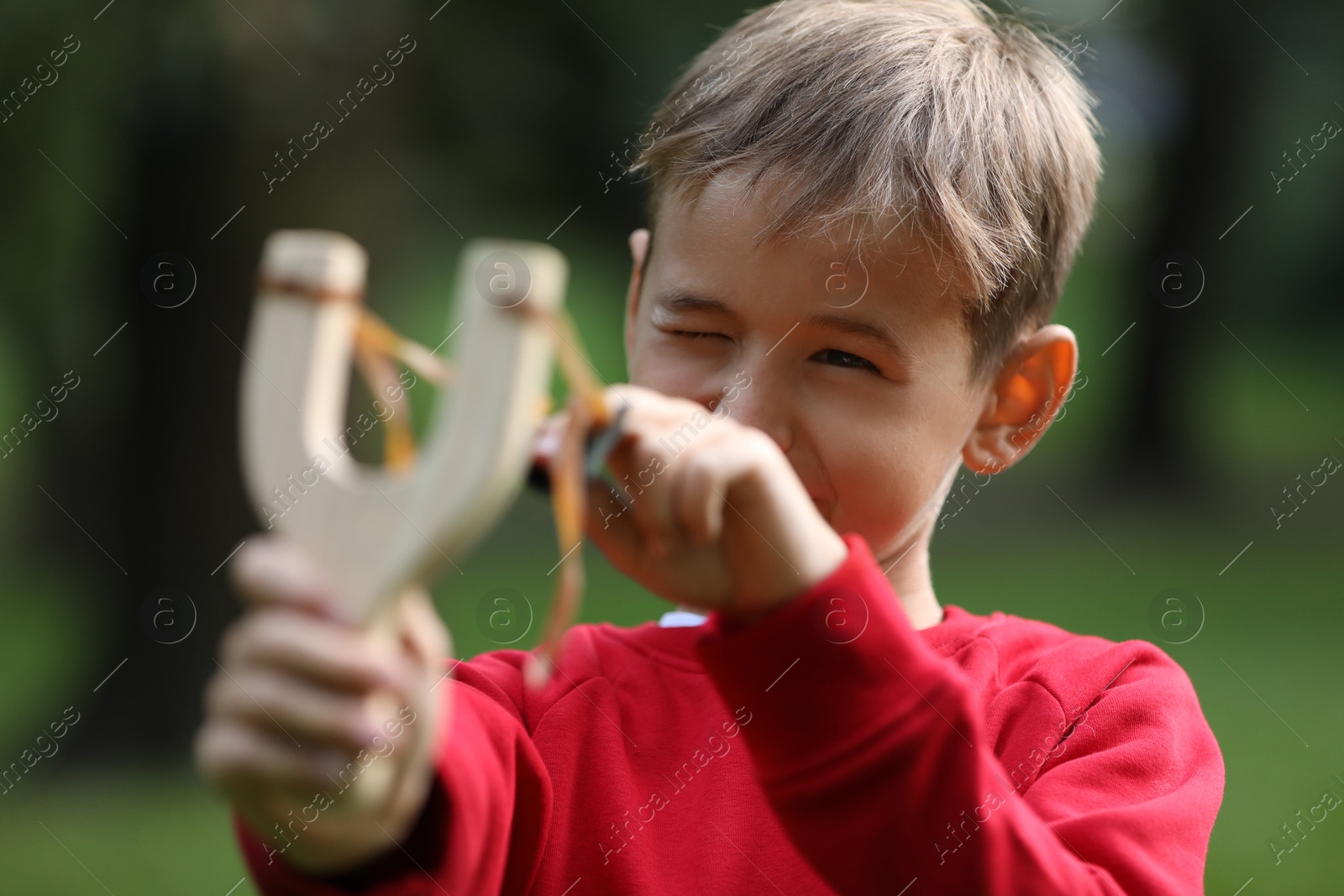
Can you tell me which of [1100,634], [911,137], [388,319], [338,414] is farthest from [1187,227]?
[338,414]

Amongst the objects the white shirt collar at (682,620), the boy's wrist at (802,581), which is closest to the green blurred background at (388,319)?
the white shirt collar at (682,620)

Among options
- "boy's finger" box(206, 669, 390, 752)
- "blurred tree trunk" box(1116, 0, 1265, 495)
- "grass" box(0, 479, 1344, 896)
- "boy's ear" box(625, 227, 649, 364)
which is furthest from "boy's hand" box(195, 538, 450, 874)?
"blurred tree trunk" box(1116, 0, 1265, 495)

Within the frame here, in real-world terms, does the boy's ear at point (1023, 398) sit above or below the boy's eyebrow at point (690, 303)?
below

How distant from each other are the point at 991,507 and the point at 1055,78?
895 centimetres

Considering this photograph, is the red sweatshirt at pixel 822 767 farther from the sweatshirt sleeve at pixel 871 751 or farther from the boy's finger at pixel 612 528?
the boy's finger at pixel 612 528

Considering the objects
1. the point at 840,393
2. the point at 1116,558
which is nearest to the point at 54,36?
the point at 840,393

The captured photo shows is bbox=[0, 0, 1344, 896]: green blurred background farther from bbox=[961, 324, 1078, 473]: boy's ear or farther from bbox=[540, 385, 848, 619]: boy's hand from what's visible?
bbox=[540, 385, 848, 619]: boy's hand

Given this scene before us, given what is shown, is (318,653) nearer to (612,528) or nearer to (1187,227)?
(612,528)

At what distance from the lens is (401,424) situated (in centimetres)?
100

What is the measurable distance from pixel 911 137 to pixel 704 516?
82 cm

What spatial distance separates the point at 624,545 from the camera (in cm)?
106

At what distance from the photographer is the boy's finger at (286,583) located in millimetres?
833

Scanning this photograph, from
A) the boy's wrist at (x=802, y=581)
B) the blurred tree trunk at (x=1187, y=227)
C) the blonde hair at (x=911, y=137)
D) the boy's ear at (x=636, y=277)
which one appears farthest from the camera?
the blurred tree trunk at (x=1187, y=227)

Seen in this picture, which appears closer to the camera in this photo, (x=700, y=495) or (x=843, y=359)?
(x=700, y=495)
